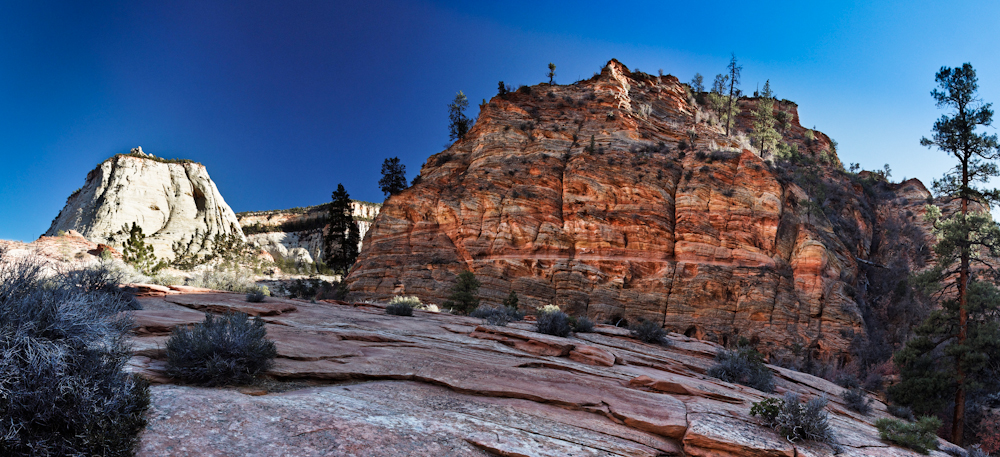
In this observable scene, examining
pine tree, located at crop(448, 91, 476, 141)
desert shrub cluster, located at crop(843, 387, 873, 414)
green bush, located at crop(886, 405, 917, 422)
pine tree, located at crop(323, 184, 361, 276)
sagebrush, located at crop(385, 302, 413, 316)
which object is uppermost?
pine tree, located at crop(448, 91, 476, 141)

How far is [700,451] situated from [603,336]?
8.96 m

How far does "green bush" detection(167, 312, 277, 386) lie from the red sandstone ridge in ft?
70.5

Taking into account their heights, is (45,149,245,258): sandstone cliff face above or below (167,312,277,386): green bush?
above

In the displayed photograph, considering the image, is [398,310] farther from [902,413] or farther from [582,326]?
[902,413]

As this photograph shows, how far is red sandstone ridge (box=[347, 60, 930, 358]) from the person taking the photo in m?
26.4

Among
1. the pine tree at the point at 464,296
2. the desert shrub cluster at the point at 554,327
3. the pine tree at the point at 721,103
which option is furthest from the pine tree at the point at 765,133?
the desert shrub cluster at the point at 554,327

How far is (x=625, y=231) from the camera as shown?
29438mm

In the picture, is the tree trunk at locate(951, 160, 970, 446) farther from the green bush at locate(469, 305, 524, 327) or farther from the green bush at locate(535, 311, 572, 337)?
the green bush at locate(469, 305, 524, 327)

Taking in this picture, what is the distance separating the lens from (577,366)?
8258mm

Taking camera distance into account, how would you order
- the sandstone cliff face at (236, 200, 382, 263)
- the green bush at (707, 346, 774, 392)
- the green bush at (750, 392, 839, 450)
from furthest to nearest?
the sandstone cliff face at (236, 200, 382, 263), the green bush at (707, 346, 774, 392), the green bush at (750, 392, 839, 450)

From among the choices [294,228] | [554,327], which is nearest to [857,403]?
[554,327]

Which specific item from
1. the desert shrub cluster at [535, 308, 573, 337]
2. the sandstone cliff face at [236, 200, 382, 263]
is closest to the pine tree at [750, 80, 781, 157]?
the desert shrub cluster at [535, 308, 573, 337]

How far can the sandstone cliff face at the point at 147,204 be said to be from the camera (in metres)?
51.6

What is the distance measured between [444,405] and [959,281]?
19583mm
